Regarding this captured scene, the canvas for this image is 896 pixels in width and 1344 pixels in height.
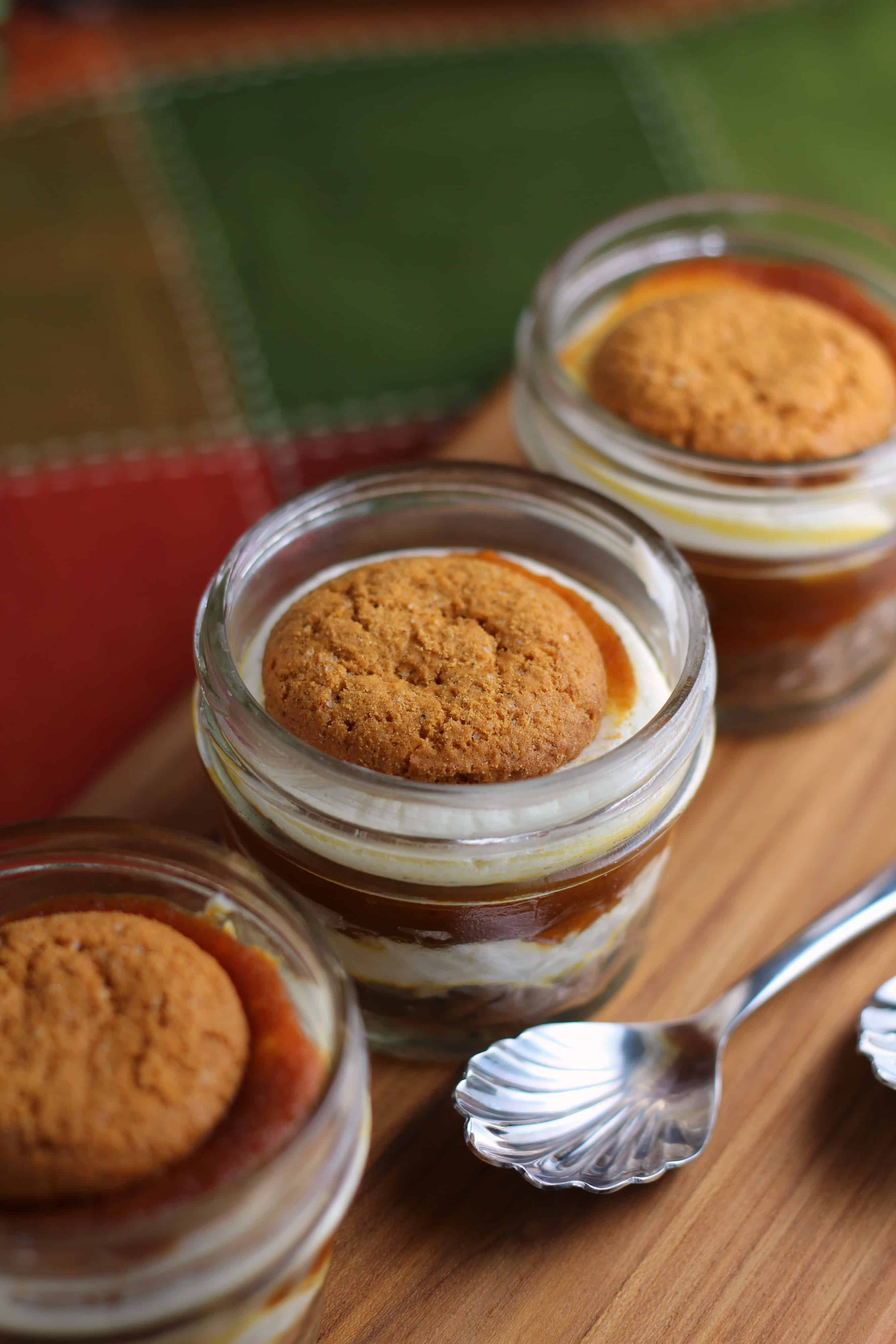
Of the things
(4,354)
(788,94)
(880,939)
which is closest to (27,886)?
(880,939)

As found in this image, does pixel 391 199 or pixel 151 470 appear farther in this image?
Answer: pixel 391 199

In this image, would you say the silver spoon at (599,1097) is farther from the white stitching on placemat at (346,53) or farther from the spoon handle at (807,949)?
the white stitching on placemat at (346,53)

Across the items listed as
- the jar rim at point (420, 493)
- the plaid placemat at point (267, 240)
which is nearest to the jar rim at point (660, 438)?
the jar rim at point (420, 493)

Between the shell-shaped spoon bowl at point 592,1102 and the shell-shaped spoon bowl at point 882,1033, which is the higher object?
the shell-shaped spoon bowl at point 592,1102

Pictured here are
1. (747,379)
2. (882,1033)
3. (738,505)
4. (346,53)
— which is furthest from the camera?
(346,53)

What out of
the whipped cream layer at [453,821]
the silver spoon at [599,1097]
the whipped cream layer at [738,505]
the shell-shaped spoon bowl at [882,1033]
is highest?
the whipped cream layer at [453,821]

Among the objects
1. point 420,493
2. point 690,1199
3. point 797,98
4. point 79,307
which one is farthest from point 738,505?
point 797,98

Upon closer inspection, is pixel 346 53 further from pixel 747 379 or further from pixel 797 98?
pixel 747 379

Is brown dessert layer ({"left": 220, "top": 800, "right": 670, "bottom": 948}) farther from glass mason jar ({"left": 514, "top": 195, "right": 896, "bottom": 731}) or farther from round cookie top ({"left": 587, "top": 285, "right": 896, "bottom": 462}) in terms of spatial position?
round cookie top ({"left": 587, "top": 285, "right": 896, "bottom": 462})
